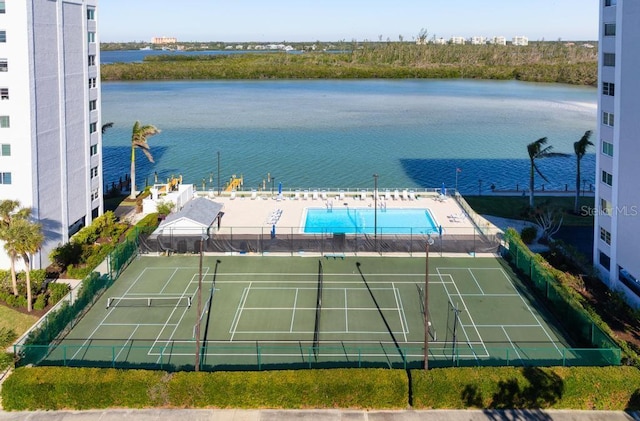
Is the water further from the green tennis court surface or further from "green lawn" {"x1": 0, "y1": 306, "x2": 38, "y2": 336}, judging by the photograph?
"green lawn" {"x1": 0, "y1": 306, "x2": 38, "y2": 336}

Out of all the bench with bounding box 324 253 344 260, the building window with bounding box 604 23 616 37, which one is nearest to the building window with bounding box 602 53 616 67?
the building window with bounding box 604 23 616 37

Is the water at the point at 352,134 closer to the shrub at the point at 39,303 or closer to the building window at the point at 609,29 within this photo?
the building window at the point at 609,29

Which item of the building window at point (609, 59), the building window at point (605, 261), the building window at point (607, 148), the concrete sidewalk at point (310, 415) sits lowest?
the concrete sidewalk at point (310, 415)

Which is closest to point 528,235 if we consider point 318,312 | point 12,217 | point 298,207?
point 298,207

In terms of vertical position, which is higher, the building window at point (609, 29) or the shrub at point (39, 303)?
the building window at point (609, 29)

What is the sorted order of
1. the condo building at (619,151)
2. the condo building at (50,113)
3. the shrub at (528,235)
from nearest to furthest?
the condo building at (619,151)
the condo building at (50,113)
the shrub at (528,235)

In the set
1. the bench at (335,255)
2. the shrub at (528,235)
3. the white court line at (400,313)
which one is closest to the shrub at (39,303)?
the bench at (335,255)

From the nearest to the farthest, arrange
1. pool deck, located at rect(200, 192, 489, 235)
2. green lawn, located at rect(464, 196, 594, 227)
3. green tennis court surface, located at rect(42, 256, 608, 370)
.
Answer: green tennis court surface, located at rect(42, 256, 608, 370), pool deck, located at rect(200, 192, 489, 235), green lawn, located at rect(464, 196, 594, 227)
